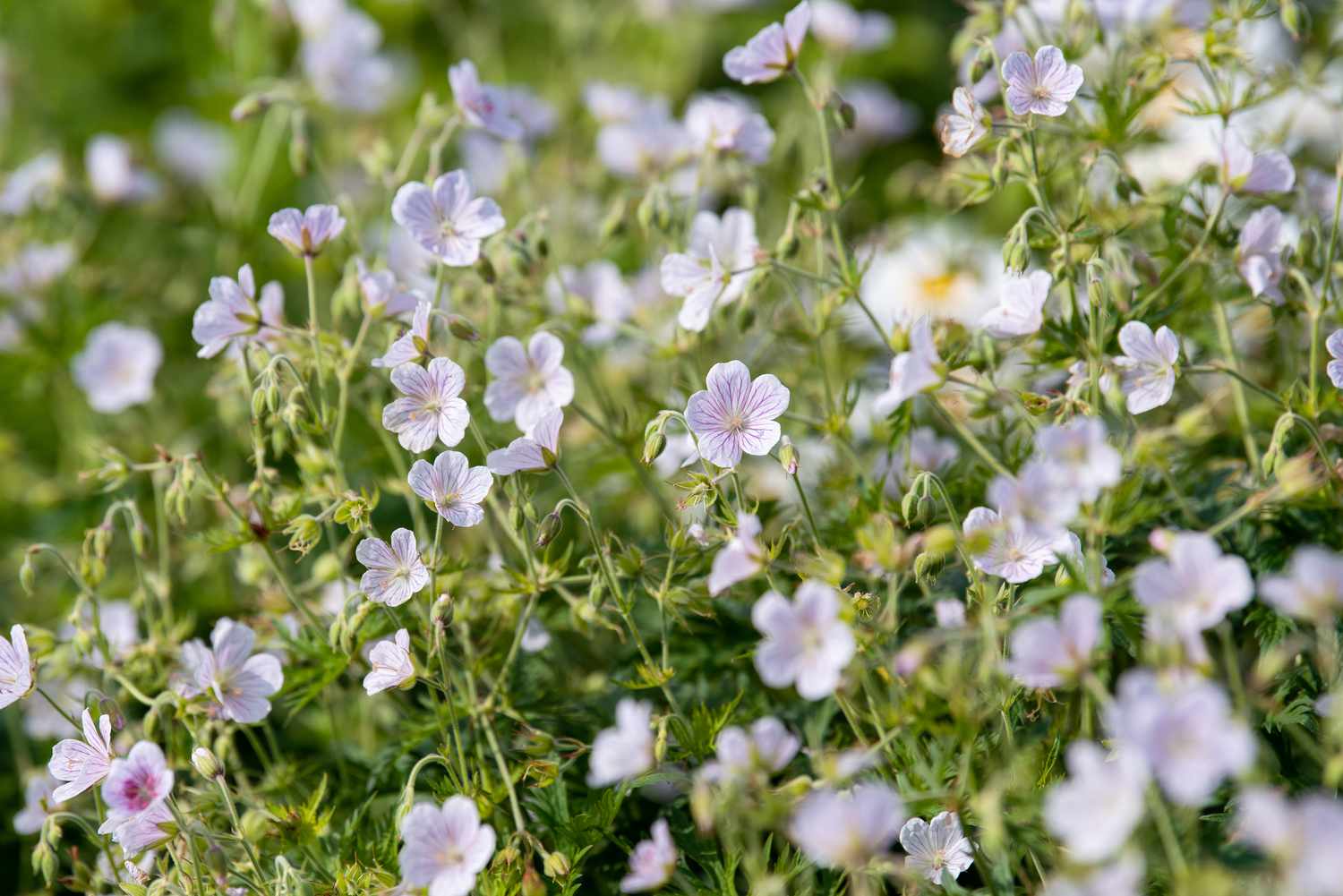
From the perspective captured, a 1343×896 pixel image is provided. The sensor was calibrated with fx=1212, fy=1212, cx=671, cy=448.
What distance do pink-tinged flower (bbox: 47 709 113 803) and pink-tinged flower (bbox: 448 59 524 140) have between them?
2.84 feet

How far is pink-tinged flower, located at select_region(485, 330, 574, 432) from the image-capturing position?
1417 millimetres

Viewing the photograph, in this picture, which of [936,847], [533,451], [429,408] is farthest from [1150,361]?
[429,408]

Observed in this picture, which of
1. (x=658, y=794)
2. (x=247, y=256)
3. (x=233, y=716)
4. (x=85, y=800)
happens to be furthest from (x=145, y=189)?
(x=658, y=794)

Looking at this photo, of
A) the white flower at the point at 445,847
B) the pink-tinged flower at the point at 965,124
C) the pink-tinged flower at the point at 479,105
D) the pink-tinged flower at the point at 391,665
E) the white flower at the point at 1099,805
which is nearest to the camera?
the white flower at the point at 1099,805

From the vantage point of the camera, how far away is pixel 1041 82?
1.29 m

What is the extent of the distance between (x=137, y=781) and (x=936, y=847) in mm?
764

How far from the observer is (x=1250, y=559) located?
4.56ft

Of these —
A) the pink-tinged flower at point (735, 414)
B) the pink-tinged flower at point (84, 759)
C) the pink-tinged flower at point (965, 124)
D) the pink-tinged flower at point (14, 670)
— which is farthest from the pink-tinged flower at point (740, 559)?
the pink-tinged flower at point (14, 670)

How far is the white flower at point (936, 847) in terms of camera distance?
3.83 feet

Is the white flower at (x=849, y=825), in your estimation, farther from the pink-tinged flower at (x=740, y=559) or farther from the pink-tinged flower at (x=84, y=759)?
the pink-tinged flower at (x=84, y=759)

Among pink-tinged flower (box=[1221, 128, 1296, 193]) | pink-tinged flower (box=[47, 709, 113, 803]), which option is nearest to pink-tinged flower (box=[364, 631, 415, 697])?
pink-tinged flower (box=[47, 709, 113, 803])

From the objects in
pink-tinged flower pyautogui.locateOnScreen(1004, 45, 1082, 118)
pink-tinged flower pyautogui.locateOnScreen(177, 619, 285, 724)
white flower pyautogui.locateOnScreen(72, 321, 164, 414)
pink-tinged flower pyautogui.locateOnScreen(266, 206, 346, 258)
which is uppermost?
pink-tinged flower pyautogui.locateOnScreen(1004, 45, 1082, 118)

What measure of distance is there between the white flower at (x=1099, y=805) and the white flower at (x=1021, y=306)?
55 cm

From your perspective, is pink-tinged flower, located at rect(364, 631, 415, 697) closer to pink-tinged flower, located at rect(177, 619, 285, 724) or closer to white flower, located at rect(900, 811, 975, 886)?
pink-tinged flower, located at rect(177, 619, 285, 724)
